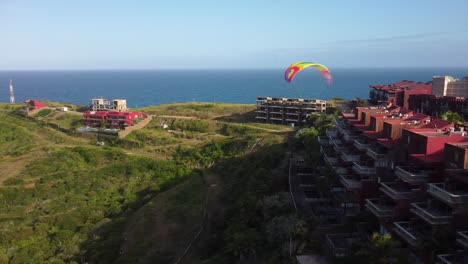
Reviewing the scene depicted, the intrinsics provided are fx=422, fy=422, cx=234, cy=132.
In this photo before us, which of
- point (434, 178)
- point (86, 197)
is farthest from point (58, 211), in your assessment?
point (434, 178)

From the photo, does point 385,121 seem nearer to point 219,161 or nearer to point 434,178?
point 434,178

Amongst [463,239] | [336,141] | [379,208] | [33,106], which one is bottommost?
[33,106]

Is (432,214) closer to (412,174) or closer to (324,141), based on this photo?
(412,174)

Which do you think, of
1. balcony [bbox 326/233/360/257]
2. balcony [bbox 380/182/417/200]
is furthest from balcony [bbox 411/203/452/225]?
balcony [bbox 326/233/360/257]

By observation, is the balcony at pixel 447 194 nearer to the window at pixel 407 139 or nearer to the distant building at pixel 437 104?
the window at pixel 407 139

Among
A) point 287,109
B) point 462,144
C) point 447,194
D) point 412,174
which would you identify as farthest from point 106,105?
point 447,194

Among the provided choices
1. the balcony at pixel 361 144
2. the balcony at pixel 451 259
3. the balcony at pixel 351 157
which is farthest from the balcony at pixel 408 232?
the balcony at pixel 351 157
